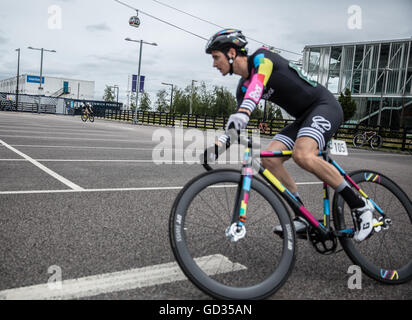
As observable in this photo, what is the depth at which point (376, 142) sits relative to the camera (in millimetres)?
22031

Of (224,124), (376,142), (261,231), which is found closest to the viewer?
(261,231)

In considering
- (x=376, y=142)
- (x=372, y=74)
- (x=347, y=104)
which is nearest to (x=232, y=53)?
(x=376, y=142)

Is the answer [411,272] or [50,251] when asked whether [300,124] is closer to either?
[411,272]

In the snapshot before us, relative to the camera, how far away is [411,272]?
279 cm

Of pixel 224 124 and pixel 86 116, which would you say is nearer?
pixel 224 124

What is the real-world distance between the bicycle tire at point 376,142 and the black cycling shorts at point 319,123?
2098 centimetres

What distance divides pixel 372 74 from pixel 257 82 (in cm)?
4729

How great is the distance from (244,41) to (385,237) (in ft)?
7.63

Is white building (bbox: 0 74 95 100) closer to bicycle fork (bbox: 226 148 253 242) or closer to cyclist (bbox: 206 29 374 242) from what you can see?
cyclist (bbox: 206 29 374 242)

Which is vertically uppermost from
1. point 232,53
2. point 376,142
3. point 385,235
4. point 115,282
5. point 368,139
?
point 232,53

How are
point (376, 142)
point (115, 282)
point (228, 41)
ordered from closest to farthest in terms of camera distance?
1. point (115, 282)
2. point (228, 41)
3. point (376, 142)

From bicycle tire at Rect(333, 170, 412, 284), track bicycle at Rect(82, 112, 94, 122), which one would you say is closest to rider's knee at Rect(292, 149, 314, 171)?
bicycle tire at Rect(333, 170, 412, 284)

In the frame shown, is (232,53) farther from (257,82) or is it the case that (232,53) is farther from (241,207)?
(241,207)
